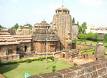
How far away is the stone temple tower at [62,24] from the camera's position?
1454 inches

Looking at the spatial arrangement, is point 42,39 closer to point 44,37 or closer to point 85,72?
point 44,37

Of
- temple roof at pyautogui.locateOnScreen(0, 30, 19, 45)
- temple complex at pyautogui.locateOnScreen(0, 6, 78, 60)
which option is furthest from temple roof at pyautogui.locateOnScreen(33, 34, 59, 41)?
temple roof at pyautogui.locateOnScreen(0, 30, 19, 45)

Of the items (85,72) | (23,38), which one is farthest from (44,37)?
(85,72)

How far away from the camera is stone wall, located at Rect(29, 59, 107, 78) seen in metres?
4.14

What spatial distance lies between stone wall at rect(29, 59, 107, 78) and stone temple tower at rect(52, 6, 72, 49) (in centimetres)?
3106

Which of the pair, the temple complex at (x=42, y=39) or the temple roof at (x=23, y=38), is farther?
the temple roof at (x=23, y=38)

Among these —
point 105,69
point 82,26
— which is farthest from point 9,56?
point 82,26

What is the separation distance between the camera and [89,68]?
500 cm

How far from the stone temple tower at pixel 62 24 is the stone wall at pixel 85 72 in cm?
3106

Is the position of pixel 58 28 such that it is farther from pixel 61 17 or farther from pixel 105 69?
pixel 105 69

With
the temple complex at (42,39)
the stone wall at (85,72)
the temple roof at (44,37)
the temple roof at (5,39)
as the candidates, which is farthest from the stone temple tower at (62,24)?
the stone wall at (85,72)

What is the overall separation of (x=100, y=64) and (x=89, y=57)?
22257mm

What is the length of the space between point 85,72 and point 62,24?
3275 cm

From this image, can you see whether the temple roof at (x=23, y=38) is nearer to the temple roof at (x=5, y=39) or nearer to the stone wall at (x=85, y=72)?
the temple roof at (x=5, y=39)
